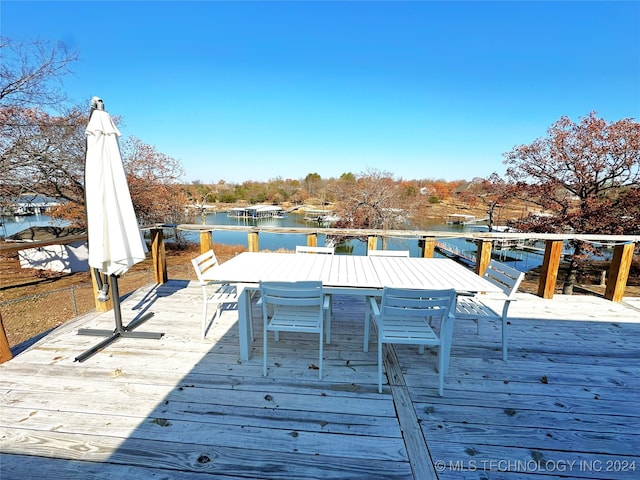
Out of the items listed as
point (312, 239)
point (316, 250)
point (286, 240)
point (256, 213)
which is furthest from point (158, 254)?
point (256, 213)

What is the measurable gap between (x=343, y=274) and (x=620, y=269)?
3699mm

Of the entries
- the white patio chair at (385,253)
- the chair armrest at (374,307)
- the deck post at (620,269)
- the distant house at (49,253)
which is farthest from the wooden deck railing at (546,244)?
the distant house at (49,253)

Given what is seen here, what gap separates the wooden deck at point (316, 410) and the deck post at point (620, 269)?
3.89ft

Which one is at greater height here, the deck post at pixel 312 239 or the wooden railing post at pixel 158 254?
the deck post at pixel 312 239

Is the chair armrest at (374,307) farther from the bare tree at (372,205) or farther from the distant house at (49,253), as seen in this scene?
the distant house at (49,253)

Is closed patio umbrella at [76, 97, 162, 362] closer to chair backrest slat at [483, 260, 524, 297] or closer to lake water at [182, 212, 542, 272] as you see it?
chair backrest slat at [483, 260, 524, 297]

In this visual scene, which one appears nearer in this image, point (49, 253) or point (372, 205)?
point (49, 253)

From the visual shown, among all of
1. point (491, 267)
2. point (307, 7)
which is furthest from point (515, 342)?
point (307, 7)

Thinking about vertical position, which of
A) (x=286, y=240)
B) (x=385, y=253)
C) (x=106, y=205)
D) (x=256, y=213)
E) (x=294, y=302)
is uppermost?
(x=106, y=205)

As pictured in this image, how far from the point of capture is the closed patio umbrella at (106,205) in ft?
7.04

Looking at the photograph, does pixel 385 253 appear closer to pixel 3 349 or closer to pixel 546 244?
pixel 546 244

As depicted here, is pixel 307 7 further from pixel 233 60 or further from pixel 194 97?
pixel 194 97

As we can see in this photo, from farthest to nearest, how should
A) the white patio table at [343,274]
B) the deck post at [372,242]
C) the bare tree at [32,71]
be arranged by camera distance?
the bare tree at [32,71] → the deck post at [372,242] → the white patio table at [343,274]

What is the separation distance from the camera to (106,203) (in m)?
2.19
